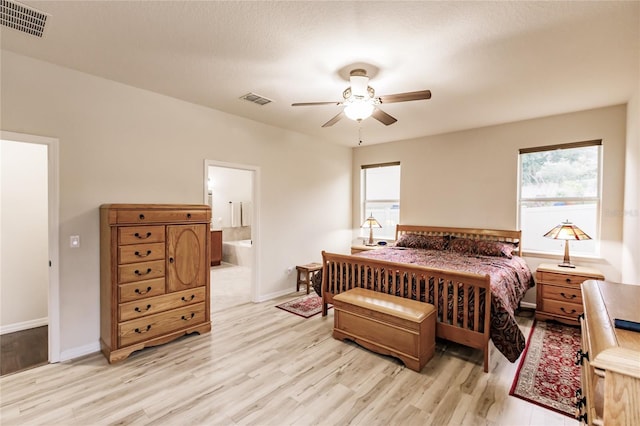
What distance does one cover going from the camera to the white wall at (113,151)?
2.71 m

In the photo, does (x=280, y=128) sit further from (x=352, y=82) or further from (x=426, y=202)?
(x=426, y=202)

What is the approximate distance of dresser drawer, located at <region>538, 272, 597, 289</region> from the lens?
354 centimetres

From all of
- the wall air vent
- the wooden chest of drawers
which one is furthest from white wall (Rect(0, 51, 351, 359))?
the wall air vent

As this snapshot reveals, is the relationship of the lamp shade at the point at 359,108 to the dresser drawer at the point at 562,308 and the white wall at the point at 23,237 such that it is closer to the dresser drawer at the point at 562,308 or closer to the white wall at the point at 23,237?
the dresser drawer at the point at 562,308

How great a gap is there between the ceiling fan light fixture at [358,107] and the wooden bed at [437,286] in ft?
5.33

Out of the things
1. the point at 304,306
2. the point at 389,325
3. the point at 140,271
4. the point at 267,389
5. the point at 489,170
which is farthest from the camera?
the point at 489,170

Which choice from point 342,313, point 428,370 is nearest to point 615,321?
point 428,370

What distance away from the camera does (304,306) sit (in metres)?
4.33

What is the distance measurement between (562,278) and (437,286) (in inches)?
78.1

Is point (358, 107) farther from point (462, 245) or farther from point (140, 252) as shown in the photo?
point (462, 245)

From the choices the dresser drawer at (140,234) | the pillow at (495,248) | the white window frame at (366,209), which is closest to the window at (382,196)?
the white window frame at (366,209)

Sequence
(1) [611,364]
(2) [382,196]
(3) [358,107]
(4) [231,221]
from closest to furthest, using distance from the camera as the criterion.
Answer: (1) [611,364] < (3) [358,107] < (2) [382,196] < (4) [231,221]

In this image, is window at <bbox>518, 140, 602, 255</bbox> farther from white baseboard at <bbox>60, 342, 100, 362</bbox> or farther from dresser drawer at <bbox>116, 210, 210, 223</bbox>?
white baseboard at <bbox>60, 342, 100, 362</bbox>

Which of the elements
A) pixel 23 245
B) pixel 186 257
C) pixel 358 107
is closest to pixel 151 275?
pixel 186 257
